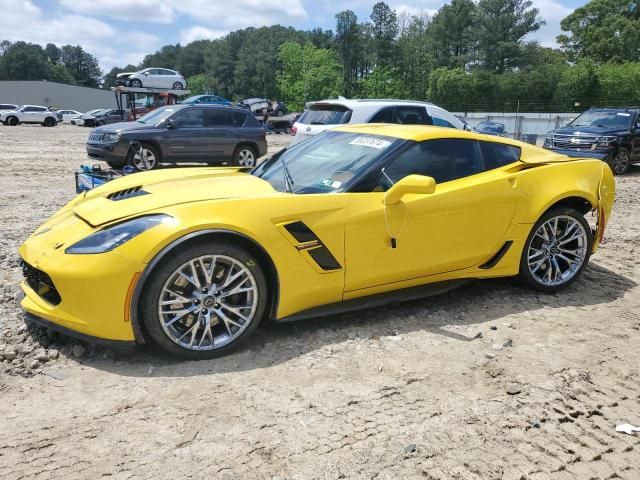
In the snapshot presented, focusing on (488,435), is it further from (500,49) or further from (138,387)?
(500,49)

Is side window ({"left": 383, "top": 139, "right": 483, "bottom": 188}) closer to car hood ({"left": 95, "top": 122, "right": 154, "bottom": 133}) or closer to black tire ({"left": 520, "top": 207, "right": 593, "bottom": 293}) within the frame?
black tire ({"left": 520, "top": 207, "right": 593, "bottom": 293})

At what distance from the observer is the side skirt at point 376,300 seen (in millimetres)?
3518

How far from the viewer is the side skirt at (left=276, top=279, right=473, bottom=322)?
352 centimetres

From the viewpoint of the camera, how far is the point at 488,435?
8.67ft

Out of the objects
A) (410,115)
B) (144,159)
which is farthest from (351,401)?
(144,159)

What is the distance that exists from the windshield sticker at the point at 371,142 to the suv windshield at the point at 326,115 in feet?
19.2

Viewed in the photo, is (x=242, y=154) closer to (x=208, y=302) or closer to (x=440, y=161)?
(x=440, y=161)

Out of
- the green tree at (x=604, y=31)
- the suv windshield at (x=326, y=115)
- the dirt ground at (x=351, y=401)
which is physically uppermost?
the green tree at (x=604, y=31)

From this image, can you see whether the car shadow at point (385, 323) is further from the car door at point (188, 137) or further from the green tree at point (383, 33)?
the green tree at point (383, 33)

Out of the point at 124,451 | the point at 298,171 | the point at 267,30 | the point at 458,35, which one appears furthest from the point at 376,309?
the point at 267,30

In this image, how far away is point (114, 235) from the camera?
3.13 metres

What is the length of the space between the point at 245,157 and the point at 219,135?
0.97 metres

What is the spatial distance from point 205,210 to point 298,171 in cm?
101

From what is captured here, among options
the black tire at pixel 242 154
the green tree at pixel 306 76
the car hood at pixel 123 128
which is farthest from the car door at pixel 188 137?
the green tree at pixel 306 76
